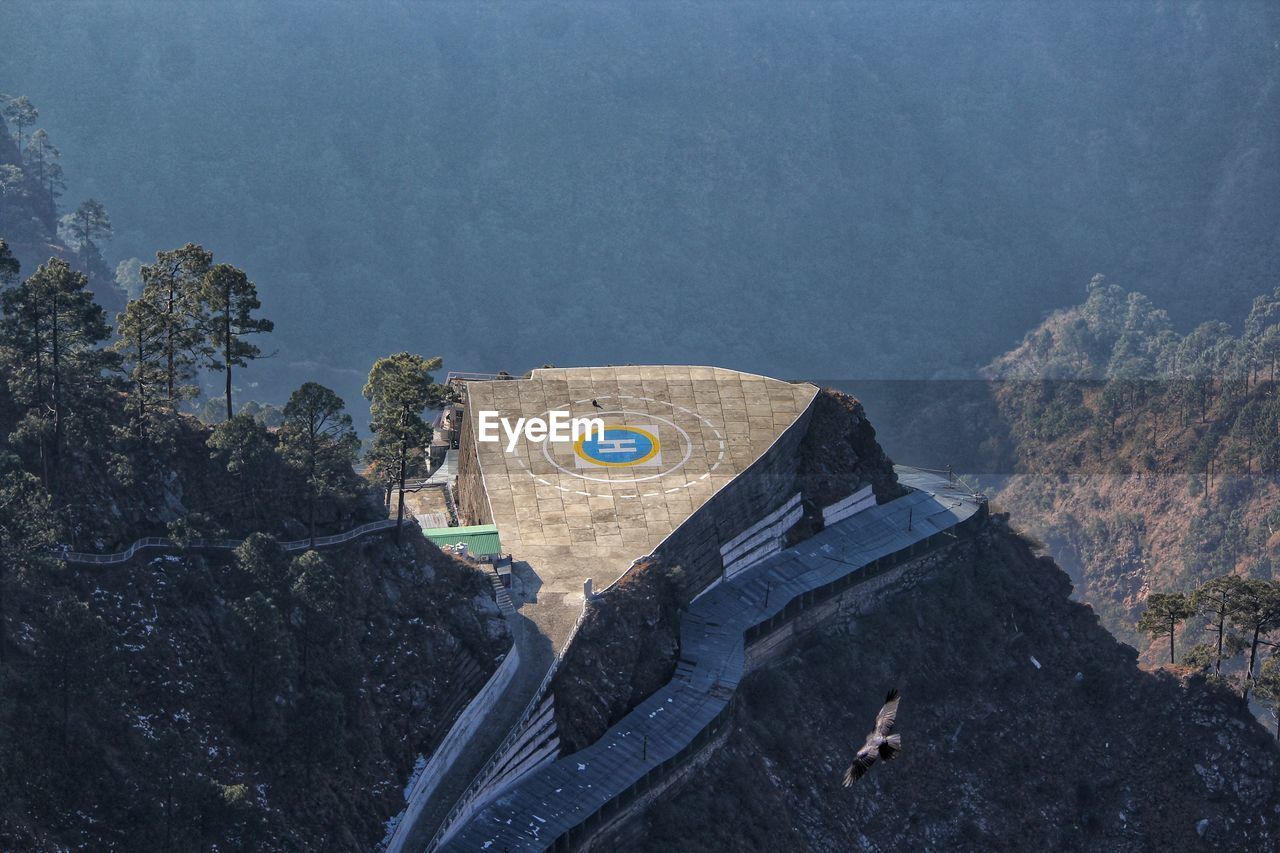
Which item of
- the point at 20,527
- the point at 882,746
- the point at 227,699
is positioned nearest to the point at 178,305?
the point at 20,527

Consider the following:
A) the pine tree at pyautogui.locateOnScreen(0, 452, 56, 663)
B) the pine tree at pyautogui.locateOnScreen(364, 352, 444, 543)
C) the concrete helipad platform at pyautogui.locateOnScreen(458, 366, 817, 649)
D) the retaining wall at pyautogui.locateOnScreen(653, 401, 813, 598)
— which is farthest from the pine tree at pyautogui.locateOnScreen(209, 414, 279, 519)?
the retaining wall at pyautogui.locateOnScreen(653, 401, 813, 598)

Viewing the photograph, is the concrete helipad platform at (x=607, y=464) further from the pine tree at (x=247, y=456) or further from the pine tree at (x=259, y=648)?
the pine tree at (x=259, y=648)

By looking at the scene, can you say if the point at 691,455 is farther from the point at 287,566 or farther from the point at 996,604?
the point at 287,566

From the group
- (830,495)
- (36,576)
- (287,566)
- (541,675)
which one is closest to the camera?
(36,576)

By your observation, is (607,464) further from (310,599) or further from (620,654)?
(310,599)

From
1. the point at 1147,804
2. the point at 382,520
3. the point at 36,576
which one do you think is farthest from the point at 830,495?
the point at 36,576
